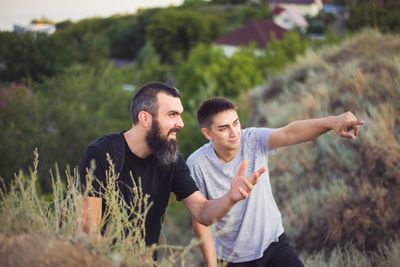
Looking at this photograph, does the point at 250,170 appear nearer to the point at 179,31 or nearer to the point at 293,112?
the point at 293,112

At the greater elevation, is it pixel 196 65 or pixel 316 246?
pixel 196 65

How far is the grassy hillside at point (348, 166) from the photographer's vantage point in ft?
23.1

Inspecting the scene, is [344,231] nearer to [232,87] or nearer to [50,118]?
[50,118]

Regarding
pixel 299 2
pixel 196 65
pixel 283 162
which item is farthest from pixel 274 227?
pixel 299 2

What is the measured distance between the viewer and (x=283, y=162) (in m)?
10.5

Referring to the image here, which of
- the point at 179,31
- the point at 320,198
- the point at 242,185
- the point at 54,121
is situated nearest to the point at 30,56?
the point at 54,121

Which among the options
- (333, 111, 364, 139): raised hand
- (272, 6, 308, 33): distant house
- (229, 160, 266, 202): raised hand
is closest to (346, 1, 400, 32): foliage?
(333, 111, 364, 139): raised hand

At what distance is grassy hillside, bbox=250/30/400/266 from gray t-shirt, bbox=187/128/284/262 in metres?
2.40

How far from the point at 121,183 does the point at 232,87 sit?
3082cm

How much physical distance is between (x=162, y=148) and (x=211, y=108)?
76cm

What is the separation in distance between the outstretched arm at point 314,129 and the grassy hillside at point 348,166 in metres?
2.48

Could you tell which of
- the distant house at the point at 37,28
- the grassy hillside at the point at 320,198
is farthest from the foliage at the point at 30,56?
the grassy hillside at the point at 320,198

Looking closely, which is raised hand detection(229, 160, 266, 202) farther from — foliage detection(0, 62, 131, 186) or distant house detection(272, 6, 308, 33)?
distant house detection(272, 6, 308, 33)

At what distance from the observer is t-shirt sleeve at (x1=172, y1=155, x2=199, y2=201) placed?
4.27 meters
